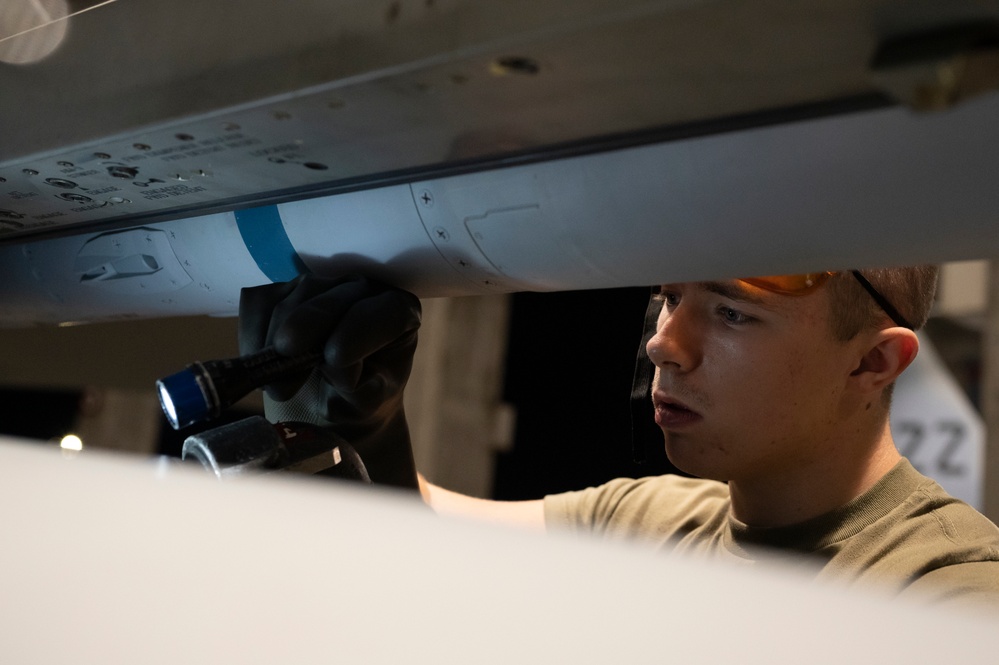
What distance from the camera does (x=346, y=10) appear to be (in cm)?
37

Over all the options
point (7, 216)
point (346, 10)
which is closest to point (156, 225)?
point (7, 216)

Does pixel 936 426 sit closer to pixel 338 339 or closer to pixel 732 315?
pixel 732 315

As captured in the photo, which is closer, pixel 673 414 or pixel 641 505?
pixel 673 414

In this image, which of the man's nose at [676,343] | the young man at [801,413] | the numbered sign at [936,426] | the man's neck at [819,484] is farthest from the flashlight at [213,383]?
the numbered sign at [936,426]

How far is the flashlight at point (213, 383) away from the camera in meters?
0.54

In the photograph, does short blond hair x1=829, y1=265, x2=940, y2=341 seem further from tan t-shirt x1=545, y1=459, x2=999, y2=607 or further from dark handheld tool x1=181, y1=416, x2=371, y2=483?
dark handheld tool x1=181, y1=416, x2=371, y2=483

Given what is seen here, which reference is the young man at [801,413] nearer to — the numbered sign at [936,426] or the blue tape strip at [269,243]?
the blue tape strip at [269,243]

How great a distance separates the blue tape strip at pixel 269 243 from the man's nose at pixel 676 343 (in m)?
0.41

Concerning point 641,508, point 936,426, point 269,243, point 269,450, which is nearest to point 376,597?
point 269,450

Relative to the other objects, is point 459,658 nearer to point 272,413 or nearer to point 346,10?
point 346,10

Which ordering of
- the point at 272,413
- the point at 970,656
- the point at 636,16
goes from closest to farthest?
1. the point at 970,656
2. the point at 636,16
3. the point at 272,413

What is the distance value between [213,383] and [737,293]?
1.78 feet

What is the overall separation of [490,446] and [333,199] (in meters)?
2.13

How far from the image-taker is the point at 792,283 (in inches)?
32.7
